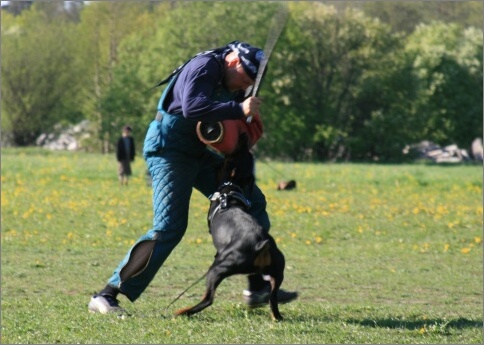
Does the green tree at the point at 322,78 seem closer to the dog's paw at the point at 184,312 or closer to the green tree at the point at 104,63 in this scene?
the green tree at the point at 104,63

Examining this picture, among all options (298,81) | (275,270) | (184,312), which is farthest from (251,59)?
(298,81)

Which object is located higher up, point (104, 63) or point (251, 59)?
point (251, 59)

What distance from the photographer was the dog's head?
721 centimetres

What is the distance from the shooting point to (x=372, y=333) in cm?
664

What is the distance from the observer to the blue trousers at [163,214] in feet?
23.7

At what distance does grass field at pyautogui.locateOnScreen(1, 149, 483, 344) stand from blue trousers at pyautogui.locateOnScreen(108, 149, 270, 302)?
31 cm

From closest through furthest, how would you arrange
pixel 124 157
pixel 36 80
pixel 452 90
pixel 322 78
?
pixel 124 157 → pixel 322 78 → pixel 452 90 → pixel 36 80

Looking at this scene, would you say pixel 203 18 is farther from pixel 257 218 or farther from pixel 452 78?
pixel 257 218

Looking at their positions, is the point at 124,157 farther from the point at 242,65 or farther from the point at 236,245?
the point at 236,245

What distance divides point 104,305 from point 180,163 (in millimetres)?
1202

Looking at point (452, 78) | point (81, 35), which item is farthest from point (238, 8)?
point (81, 35)

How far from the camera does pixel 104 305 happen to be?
24.3 ft

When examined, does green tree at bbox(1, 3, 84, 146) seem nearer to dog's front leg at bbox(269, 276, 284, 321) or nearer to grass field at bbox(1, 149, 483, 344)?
grass field at bbox(1, 149, 483, 344)

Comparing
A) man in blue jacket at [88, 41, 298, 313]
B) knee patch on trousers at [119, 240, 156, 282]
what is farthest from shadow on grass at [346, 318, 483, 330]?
knee patch on trousers at [119, 240, 156, 282]
